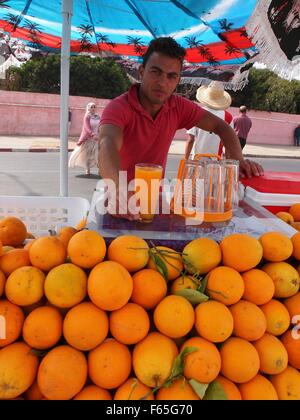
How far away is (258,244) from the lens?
4.00 ft

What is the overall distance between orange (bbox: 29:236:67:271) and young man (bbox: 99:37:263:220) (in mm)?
802

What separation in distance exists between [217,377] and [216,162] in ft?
3.09

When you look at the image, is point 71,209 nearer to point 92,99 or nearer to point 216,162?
point 216,162

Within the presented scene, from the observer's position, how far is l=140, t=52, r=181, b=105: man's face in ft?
7.16

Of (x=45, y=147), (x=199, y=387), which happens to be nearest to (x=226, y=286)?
(x=199, y=387)

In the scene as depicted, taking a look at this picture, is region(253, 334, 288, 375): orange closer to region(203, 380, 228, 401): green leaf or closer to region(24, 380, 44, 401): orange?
region(203, 380, 228, 401): green leaf

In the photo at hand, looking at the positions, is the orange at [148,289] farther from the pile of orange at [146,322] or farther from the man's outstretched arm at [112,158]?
the man's outstretched arm at [112,158]

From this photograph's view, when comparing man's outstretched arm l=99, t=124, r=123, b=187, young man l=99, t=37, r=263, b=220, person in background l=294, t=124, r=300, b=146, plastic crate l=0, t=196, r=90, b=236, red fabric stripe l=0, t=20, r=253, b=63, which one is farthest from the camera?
person in background l=294, t=124, r=300, b=146

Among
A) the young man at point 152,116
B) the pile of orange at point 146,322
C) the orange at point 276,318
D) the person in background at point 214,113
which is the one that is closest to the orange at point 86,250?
the pile of orange at point 146,322

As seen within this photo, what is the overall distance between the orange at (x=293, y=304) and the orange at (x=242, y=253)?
187mm

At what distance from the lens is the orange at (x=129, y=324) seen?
107 centimetres

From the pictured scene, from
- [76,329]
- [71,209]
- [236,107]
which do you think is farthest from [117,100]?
[236,107]

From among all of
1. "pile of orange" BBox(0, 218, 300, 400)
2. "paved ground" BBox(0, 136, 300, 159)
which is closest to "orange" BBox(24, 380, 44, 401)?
"pile of orange" BBox(0, 218, 300, 400)

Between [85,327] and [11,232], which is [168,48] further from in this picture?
[85,327]
